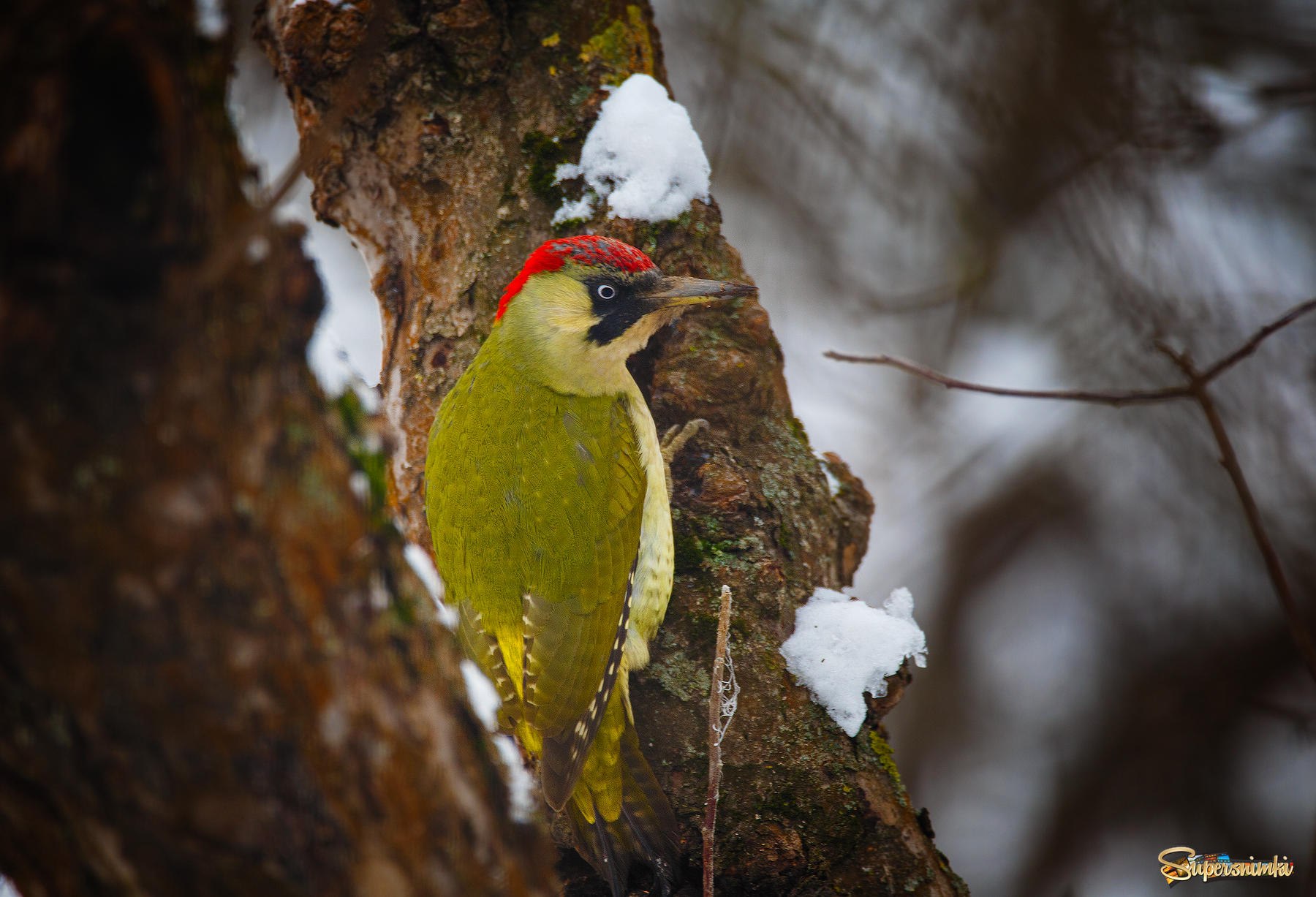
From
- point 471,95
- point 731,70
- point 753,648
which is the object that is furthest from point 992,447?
point 471,95

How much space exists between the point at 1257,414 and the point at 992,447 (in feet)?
4.96

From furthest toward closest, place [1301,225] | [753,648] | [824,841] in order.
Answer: [1301,225] → [753,648] → [824,841]

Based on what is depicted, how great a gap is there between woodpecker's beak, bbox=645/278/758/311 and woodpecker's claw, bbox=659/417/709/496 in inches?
14.2

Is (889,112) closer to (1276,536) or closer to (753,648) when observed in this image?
(1276,536)

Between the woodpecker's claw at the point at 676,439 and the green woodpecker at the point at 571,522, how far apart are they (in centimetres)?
3

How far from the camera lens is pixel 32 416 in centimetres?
83

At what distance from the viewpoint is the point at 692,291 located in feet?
8.16

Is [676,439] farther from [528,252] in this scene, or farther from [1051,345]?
[1051,345]

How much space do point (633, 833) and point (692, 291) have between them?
1.46 m

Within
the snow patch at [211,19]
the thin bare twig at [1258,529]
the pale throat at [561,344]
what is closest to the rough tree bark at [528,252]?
the pale throat at [561,344]

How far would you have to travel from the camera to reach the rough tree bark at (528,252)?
2295mm

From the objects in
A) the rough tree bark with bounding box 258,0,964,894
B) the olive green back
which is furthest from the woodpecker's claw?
the olive green back

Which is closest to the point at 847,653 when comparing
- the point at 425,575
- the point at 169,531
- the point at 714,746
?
the point at 714,746

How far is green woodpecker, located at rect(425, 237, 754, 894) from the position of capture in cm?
222
